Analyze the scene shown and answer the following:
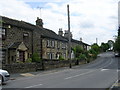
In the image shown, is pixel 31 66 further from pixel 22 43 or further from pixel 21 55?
pixel 22 43

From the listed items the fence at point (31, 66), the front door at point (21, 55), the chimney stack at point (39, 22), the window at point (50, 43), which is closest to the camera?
the fence at point (31, 66)

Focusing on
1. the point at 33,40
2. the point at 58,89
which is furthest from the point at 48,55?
the point at 58,89

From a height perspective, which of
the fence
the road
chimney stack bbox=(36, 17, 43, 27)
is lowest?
the road

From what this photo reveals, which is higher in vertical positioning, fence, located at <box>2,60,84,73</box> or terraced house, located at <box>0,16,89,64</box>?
terraced house, located at <box>0,16,89,64</box>

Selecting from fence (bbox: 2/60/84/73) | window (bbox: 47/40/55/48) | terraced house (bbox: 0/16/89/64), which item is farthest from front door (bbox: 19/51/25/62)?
window (bbox: 47/40/55/48)

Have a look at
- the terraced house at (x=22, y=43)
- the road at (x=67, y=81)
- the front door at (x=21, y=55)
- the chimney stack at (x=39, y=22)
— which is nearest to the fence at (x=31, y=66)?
the terraced house at (x=22, y=43)

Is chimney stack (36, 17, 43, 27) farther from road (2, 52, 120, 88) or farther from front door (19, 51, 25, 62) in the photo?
road (2, 52, 120, 88)

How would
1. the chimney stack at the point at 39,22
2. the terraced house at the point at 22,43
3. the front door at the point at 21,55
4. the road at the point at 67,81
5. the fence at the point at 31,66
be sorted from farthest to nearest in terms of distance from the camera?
1. the chimney stack at the point at 39,22
2. the front door at the point at 21,55
3. the terraced house at the point at 22,43
4. the fence at the point at 31,66
5. the road at the point at 67,81

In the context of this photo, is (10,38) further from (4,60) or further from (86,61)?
(86,61)

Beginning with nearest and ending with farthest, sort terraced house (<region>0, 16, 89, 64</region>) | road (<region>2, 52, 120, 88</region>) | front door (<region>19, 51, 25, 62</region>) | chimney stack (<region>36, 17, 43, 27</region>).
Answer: road (<region>2, 52, 120, 88</region>) → terraced house (<region>0, 16, 89, 64</region>) → front door (<region>19, 51, 25, 62</region>) → chimney stack (<region>36, 17, 43, 27</region>)

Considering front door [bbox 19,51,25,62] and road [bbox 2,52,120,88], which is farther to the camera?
front door [bbox 19,51,25,62]

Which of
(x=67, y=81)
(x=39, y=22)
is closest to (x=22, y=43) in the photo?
(x=67, y=81)

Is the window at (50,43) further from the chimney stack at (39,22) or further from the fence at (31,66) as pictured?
the chimney stack at (39,22)

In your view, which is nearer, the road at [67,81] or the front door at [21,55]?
the road at [67,81]
